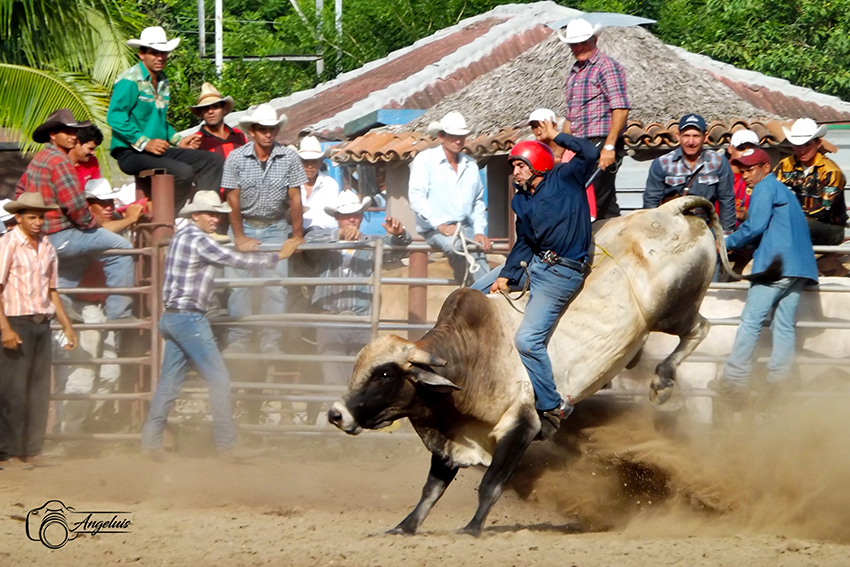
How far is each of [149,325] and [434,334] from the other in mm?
3274

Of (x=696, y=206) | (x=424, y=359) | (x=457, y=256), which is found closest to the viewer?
(x=424, y=359)

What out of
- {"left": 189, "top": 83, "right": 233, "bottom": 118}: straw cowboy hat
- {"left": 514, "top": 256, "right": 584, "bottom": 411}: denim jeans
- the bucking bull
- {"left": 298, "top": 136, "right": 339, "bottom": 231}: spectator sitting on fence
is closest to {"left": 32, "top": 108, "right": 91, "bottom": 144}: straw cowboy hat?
{"left": 189, "top": 83, "right": 233, "bottom": 118}: straw cowboy hat

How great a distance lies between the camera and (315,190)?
31.0ft

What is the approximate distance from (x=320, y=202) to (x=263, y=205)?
1.00 meters

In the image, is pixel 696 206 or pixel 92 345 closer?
pixel 696 206

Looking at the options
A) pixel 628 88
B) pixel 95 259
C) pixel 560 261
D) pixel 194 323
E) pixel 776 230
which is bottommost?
pixel 194 323

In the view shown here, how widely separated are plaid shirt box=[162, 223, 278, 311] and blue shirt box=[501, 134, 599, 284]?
2.59 meters

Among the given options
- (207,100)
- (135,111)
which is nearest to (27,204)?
(135,111)

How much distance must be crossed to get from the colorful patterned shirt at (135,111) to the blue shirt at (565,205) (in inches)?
141

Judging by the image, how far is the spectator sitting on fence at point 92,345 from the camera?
28.3 ft

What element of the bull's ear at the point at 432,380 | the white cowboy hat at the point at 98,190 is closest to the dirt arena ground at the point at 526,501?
the bull's ear at the point at 432,380

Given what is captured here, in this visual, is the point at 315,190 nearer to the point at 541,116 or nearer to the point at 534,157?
the point at 541,116

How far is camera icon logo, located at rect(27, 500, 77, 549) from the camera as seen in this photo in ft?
19.2

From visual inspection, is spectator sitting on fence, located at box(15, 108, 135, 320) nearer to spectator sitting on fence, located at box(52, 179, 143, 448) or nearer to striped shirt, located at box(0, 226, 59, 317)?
spectator sitting on fence, located at box(52, 179, 143, 448)
